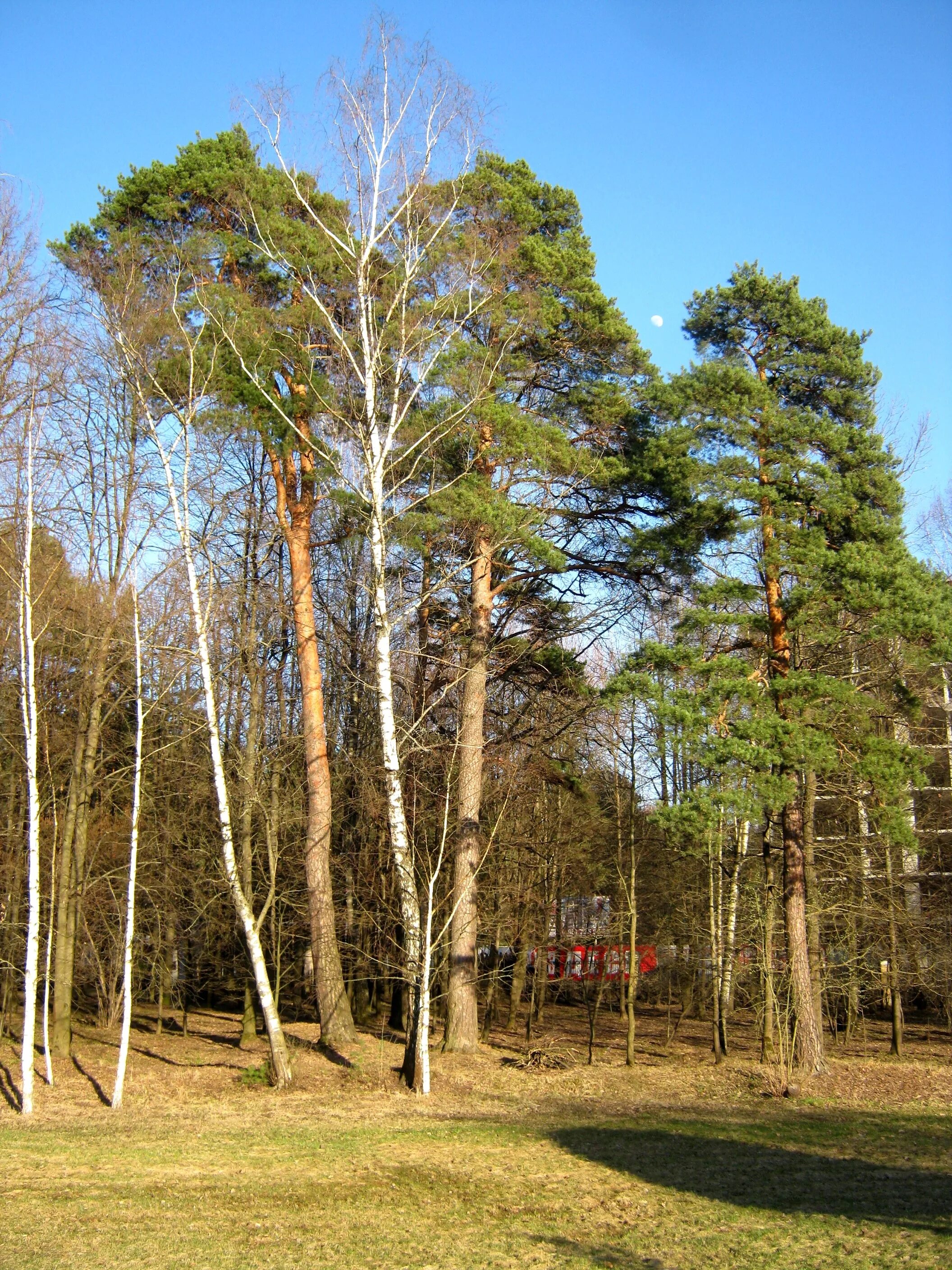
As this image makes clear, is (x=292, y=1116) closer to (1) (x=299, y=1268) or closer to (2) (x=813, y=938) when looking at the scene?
(1) (x=299, y=1268)

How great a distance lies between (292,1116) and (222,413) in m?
8.99

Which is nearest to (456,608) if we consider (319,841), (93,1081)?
(319,841)

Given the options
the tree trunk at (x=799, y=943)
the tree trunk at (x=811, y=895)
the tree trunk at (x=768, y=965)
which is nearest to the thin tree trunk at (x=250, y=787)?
the tree trunk at (x=768, y=965)

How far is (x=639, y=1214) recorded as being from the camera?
7281 mm

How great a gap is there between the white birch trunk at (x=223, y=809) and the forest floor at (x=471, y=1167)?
524 millimetres

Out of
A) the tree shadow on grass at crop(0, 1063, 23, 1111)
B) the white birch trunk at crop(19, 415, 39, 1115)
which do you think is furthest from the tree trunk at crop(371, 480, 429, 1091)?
the tree shadow on grass at crop(0, 1063, 23, 1111)

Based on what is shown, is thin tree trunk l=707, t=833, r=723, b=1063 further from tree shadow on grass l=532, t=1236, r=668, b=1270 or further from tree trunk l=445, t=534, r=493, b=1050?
tree shadow on grass l=532, t=1236, r=668, b=1270

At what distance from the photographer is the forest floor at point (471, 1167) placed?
6375 millimetres

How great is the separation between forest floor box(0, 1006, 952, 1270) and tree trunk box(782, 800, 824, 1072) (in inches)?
19.9

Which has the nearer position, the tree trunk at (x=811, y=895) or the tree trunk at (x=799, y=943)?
the tree trunk at (x=799, y=943)

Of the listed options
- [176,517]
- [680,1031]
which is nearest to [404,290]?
[176,517]

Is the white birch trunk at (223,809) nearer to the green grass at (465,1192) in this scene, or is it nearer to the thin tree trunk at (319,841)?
the green grass at (465,1192)

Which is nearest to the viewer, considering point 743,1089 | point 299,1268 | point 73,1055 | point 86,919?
point 299,1268

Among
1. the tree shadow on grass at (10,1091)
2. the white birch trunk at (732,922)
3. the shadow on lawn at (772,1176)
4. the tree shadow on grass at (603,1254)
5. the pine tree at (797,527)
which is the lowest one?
the tree shadow on grass at (10,1091)
